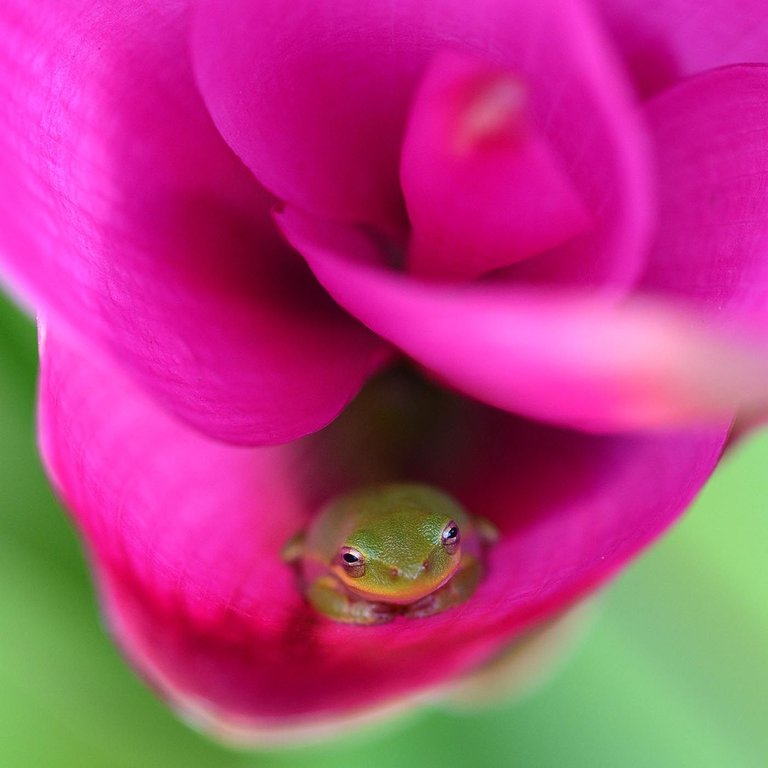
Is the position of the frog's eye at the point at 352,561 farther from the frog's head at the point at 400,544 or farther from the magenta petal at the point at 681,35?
the magenta petal at the point at 681,35

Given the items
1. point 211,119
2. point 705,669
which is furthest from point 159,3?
point 705,669

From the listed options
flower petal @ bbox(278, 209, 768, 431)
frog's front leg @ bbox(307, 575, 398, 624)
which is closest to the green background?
frog's front leg @ bbox(307, 575, 398, 624)

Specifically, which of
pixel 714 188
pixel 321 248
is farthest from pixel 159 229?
pixel 714 188

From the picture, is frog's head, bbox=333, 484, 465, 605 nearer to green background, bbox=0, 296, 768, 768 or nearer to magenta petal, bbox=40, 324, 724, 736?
magenta petal, bbox=40, 324, 724, 736

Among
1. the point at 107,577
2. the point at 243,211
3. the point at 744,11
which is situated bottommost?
the point at 107,577

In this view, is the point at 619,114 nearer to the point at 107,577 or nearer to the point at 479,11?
the point at 479,11

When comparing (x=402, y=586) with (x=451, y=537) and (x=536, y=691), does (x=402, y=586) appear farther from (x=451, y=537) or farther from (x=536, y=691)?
(x=536, y=691)

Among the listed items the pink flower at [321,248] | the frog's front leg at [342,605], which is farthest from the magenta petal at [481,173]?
the frog's front leg at [342,605]
